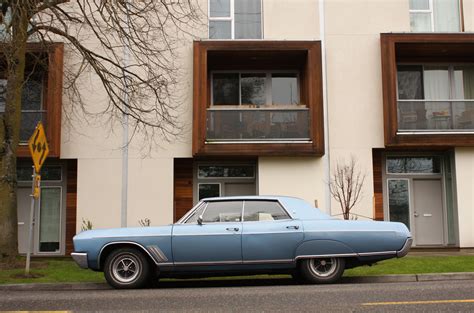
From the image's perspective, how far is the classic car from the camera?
29.4ft

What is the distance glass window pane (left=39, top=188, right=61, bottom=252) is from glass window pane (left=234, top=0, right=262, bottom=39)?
7674 mm

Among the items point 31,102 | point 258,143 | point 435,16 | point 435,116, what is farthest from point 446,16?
point 31,102

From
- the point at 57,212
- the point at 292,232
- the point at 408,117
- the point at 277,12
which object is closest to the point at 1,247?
the point at 57,212

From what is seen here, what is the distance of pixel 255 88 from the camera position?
18.1 meters

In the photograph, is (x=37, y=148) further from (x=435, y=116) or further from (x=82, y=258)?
(x=435, y=116)

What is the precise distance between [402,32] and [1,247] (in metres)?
12.7

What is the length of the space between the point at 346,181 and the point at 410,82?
427 centimetres

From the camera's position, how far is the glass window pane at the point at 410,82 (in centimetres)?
1783

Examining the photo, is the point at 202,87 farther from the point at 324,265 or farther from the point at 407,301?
the point at 407,301

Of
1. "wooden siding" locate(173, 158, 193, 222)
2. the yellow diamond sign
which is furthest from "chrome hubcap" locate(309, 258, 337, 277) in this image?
"wooden siding" locate(173, 158, 193, 222)

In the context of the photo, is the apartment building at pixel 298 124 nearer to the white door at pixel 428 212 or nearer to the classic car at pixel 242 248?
the white door at pixel 428 212

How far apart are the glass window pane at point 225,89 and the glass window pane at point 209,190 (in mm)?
2735

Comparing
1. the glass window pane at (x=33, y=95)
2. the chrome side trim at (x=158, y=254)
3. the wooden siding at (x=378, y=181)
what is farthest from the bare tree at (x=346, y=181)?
the glass window pane at (x=33, y=95)

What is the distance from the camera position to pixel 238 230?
9.04 meters
